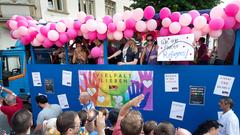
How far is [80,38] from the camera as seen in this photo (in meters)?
5.89

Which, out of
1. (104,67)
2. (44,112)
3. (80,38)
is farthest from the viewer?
(80,38)

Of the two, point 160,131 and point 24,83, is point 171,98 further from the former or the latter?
point 24,83

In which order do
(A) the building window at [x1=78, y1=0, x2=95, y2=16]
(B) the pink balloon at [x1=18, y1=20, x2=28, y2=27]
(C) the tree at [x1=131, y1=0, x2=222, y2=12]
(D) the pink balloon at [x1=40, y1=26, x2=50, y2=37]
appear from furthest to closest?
(A) the building window at [x1=78, y1=0, x2=95, y2=16], (C) the tree at [x1=131, y1=0, x2=222, y2=12], (B) the pink balloon at [x1=18, y1=20, x2=28, y2=27], (D) the pink balloon at [x1=40, y1=26, x2=50, y2=37]

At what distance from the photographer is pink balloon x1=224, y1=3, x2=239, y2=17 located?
13.4 ft

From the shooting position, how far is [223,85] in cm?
448

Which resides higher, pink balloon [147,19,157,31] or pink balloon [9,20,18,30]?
pink balloon [9,20,18,30]

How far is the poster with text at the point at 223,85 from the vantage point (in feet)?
14.5

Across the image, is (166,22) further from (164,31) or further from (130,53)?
(130,53)

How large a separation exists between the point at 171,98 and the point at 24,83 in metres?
5.18

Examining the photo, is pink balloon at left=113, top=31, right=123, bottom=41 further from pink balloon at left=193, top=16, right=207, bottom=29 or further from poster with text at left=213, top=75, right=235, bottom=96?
poster with text at left=213, top=75, right=235, bottom=96

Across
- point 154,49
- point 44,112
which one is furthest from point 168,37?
point 44,112

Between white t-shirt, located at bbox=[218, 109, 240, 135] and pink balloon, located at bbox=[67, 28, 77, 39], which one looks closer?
white t-shirt, located at bbox=[218, 109, 240, 135]

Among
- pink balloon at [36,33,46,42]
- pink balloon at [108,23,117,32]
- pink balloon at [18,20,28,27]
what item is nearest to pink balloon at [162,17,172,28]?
pink balloon at [108,23,117,32]

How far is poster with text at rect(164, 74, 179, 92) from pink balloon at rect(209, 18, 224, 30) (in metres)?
1.10
